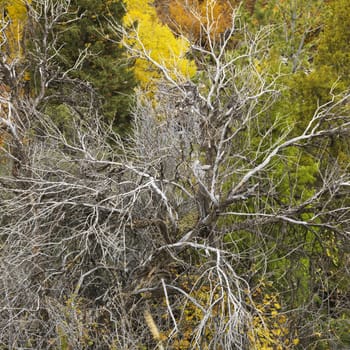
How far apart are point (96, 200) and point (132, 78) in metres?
7.91

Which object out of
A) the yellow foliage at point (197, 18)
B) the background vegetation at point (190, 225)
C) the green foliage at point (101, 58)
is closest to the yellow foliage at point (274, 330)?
the background vegetation at point (190, 225)

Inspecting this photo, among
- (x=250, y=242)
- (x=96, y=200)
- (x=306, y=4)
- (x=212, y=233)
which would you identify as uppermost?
(x=96, y=200)

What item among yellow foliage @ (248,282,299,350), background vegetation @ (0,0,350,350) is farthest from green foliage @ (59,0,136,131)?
yellow foliage @ (248,282,299,350)

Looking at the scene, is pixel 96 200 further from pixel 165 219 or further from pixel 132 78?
pixel 132 78

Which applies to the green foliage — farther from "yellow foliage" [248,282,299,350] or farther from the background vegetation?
"yellow foliage" [248,282,299,350]

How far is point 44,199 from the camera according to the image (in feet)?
23.6

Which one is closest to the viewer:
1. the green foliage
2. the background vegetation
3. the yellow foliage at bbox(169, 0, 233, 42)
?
the background vegetation

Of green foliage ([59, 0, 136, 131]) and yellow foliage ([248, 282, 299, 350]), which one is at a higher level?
green foliage ([59, 0, 136, 131])

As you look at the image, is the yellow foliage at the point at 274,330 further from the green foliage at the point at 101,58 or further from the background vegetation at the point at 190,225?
the green foliage at the point at 101,58

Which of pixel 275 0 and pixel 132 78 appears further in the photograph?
pixel 275 0

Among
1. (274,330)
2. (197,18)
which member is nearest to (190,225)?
(274,330)

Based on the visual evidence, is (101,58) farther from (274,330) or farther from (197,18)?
(274,330)

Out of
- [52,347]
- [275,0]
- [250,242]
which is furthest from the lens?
[275,0]

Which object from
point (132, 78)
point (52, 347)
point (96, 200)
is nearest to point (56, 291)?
point (52, 347)
